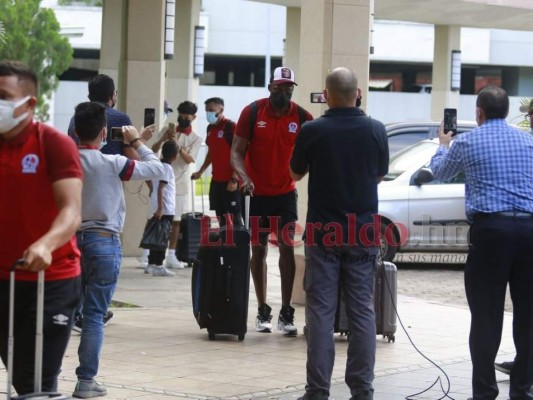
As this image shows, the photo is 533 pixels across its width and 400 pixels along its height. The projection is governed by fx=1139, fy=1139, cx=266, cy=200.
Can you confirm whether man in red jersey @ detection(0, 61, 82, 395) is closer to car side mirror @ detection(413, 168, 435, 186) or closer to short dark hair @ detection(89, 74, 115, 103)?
short dark hair @ detection(89, 74, 115, 103)

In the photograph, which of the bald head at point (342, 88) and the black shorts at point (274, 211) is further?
the black shorts at point (274, 211)

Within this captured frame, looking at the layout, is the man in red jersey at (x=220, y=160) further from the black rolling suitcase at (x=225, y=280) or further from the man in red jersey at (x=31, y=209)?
the man in red jersey at (x=31, y=209)

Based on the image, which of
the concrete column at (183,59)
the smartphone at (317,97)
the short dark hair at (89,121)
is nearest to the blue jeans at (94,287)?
the short dark hair at (89,121)

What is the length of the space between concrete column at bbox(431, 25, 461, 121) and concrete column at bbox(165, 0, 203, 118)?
29.8 ft

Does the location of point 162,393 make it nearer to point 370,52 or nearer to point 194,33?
point 370,52

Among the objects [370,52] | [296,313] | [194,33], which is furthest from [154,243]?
[194,33]

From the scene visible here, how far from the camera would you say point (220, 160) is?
13977mm

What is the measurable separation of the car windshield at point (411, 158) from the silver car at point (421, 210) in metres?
0.02

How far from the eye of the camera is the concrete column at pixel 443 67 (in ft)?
91.7

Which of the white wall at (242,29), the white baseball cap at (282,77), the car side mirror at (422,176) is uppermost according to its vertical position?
the white wall at (242,29)

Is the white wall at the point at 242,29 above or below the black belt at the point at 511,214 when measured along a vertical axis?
above

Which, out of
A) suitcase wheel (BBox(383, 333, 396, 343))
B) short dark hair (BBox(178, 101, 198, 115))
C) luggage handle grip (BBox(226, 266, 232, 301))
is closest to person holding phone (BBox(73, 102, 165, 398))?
luggage handle grip (BBox(226, 266, 232, 301))

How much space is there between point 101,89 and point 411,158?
304 inches

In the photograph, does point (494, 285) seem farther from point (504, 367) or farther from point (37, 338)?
point (37, 338)
